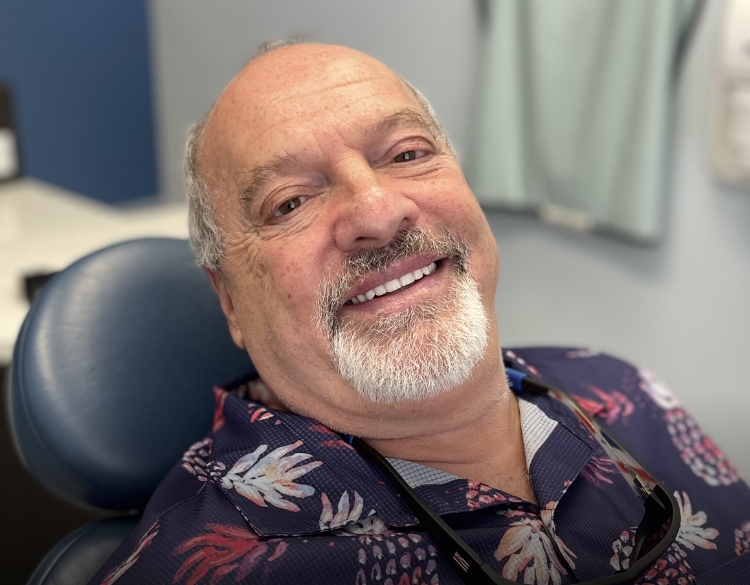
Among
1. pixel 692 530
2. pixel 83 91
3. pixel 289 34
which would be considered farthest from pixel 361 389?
pixel 83 91

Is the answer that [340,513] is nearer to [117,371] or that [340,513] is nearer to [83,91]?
[117,371]

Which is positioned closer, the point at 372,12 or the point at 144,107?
the point at 372,12

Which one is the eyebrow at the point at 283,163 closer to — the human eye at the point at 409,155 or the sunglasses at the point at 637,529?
the human eye at the point at 409,155

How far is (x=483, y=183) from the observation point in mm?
2396

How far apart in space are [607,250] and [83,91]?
83.0 inches

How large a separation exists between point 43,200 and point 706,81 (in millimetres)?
1836

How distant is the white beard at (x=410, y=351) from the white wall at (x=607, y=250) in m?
1.25

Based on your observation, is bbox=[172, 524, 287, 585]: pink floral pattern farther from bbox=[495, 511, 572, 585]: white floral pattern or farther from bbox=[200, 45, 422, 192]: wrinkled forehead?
bbox=[200, 45, 422, 192]: wrinkled forehead

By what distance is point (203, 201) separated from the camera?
108cm

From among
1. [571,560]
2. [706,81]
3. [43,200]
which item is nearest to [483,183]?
[706,81]

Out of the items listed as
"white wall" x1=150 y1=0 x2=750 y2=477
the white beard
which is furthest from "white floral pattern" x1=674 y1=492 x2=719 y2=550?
"white wall" x1=150 y1=0 x2=750 y2=477

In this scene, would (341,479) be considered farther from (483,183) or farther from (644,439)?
(483,183)

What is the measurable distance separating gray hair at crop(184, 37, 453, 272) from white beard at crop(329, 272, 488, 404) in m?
0.24

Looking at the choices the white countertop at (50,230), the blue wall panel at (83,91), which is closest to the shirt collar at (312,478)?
the white countertop at (50,230)
